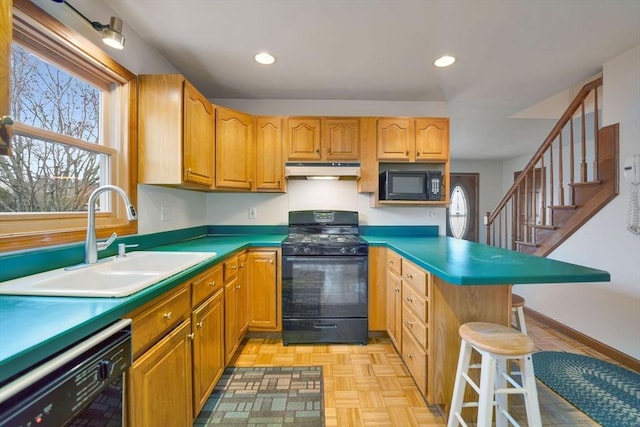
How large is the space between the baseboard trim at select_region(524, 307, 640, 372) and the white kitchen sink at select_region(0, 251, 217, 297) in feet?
10.4

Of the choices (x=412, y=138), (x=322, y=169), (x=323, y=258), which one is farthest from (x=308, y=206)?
(x=412, y=138)

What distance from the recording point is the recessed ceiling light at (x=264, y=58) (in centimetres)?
211

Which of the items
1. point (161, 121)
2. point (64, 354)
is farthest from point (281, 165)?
point (64, 354)

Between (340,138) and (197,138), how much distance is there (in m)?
1.32

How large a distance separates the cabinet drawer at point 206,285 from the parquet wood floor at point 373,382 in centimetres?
86

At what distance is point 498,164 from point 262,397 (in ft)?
23.1

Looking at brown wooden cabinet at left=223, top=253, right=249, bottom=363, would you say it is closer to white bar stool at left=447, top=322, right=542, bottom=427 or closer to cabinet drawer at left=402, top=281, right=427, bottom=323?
cabinet drawer at left=402, top=281, right=427, bottom=323

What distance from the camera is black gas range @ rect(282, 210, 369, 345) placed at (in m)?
2.38

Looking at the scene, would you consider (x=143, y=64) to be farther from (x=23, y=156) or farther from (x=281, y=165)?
(x=281, y=165)

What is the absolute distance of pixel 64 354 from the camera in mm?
696

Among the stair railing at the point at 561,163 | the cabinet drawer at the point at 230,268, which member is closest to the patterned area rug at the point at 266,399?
the cabinet drawer at the point at 230,268

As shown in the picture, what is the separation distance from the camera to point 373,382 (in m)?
1.93

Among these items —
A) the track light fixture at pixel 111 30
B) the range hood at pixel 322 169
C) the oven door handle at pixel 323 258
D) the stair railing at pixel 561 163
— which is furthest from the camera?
the range hood at pixel 322 169

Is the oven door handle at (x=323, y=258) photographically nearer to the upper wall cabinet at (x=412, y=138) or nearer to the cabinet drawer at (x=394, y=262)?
the cabinet drawer at (x=394, y=262)
